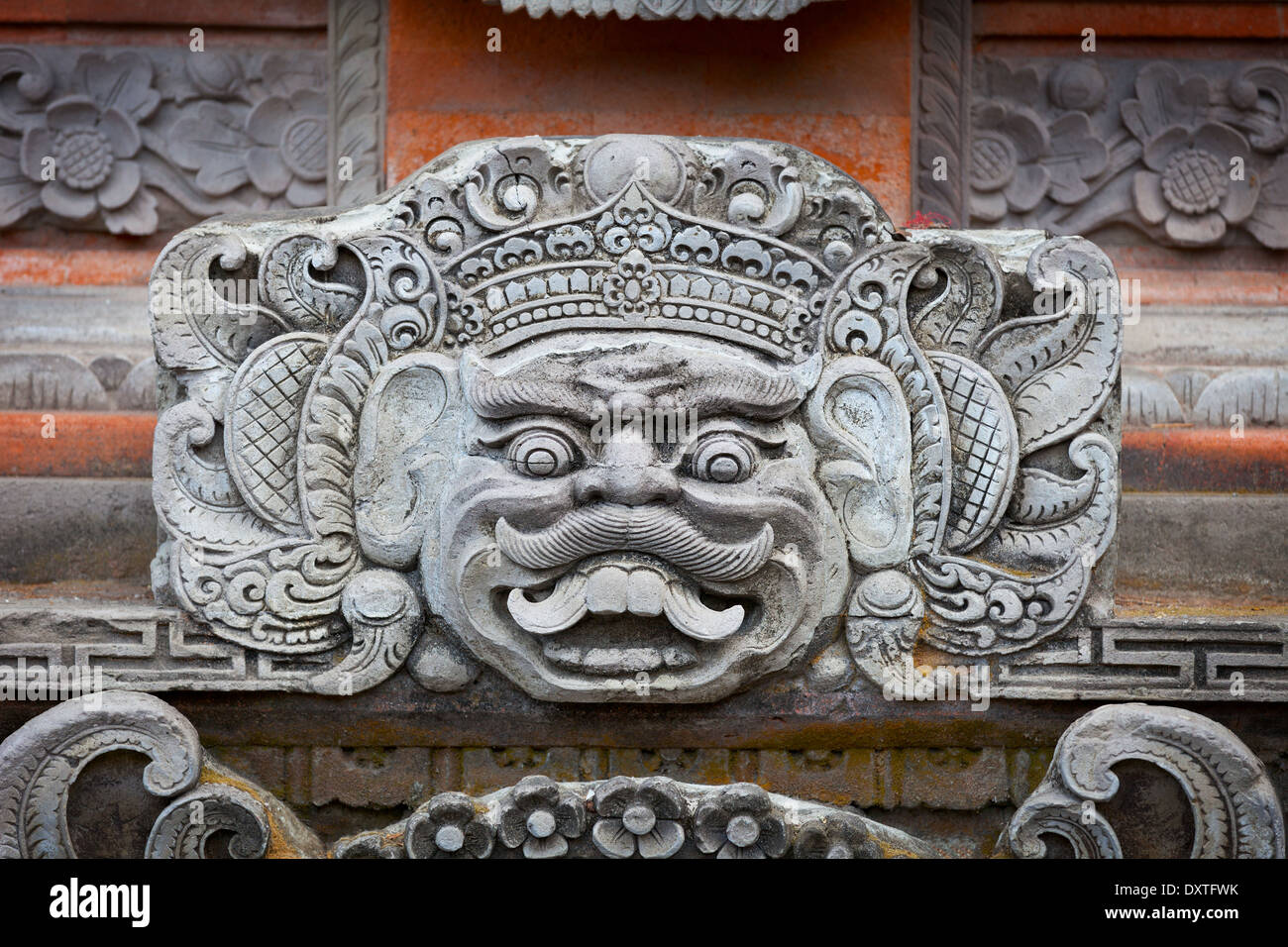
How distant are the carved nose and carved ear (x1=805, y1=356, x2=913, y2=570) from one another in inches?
15.0

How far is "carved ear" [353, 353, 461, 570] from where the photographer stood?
3.17 metres

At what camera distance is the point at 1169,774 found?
9.95 ft

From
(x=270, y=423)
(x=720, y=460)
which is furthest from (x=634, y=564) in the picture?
(x=270, y=423)

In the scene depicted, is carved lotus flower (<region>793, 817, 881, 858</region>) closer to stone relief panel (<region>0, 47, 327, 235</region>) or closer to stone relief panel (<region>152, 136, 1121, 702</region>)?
stone relief panel (<region>152, 136, 1121, 702</region>)

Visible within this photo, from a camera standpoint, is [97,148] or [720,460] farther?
[97,148]

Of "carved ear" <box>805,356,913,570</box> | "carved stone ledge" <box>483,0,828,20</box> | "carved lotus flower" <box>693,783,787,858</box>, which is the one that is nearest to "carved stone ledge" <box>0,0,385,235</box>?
"carved stone ledge" <box>483,0,828,20</box>

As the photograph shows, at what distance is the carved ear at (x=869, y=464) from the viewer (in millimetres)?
3170

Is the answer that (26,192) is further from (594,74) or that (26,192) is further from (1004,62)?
(1004,62)

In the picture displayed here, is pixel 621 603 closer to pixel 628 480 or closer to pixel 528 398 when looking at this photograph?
pixel 628 480

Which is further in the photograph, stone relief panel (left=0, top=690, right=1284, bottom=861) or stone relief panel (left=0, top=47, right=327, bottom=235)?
stone relief panel (left=0, top=47, right=327, bottom=235)

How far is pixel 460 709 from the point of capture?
320 cm

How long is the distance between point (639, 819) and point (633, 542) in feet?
1.85

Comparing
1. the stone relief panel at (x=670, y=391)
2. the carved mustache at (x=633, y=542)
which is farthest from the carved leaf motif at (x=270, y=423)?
the carved mustache at (x=633, y=542)

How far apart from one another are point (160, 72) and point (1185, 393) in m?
3.29
